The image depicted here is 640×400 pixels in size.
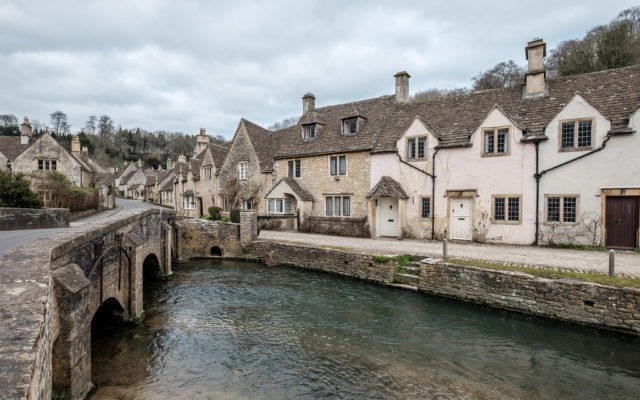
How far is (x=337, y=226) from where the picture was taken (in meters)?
23.2

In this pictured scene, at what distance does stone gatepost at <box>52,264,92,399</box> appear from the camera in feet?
19.9

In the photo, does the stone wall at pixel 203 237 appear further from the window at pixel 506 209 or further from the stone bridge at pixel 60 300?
the window at pixel 506 209

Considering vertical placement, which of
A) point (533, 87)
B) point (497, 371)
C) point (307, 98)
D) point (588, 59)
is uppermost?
point (588, 59)

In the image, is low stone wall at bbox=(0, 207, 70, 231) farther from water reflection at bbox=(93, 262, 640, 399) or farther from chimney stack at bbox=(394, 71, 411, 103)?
chimney stack at bbox=(394, 71, 411, 103)

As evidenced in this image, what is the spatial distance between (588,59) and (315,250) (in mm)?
28290

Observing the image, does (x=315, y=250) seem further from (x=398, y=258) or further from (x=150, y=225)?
(x=150, y=225)

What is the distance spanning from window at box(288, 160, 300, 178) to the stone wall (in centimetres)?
674

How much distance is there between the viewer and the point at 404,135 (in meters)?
21.3

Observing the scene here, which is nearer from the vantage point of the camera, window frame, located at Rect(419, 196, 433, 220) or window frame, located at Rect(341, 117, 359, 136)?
window frame, located at Rect(419, 196, 433, 220)

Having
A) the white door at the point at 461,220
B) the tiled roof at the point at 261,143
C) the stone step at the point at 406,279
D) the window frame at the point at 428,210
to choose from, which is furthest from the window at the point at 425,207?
the tiled roof at the point at 261,143

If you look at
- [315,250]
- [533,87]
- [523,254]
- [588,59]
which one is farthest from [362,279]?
[588,59]

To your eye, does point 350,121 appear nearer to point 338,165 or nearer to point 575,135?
point 338,165

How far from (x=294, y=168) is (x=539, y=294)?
18949 mm

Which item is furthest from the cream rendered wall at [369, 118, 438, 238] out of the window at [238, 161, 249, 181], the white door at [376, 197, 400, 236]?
the window at [238, 161, 249, 181]
